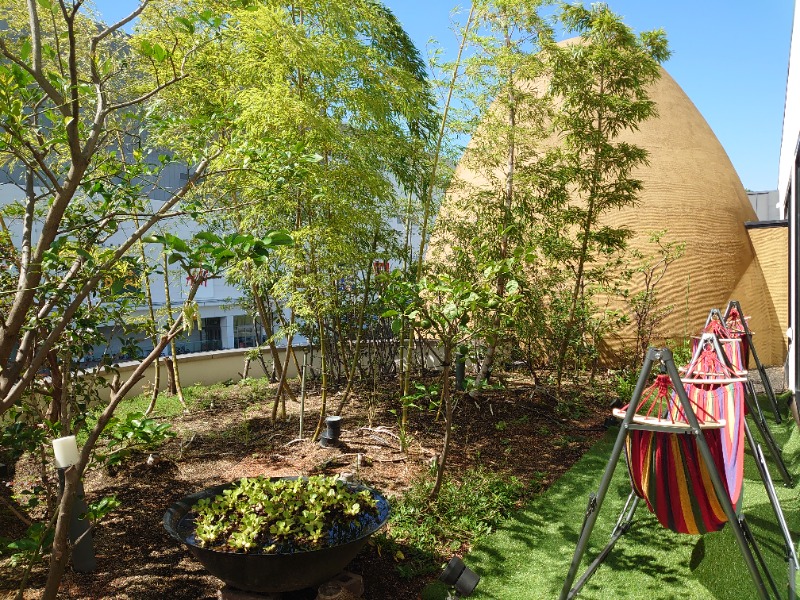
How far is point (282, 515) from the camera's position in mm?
2699

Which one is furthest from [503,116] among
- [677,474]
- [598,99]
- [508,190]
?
[677,474]

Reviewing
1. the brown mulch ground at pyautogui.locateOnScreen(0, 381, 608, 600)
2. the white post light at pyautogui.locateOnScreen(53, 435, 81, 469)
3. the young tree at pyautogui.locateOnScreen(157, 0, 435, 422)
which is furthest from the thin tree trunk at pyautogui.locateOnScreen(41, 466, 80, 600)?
the young tree at pyautogui.locateOnScreen(157, 0, 435, 422)

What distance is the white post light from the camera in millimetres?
2039

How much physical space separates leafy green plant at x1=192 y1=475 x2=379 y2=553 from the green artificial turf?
0.55 m

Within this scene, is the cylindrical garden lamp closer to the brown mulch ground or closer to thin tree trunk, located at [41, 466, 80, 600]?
the brown mulch ground

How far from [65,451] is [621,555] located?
2.72m

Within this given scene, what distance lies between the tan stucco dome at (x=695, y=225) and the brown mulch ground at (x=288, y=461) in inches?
108

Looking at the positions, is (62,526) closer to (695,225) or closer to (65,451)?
(65,451)

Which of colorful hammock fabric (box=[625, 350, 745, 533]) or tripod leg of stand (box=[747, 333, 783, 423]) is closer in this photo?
colorful hammock fabric (box=[625, 350, 745, 533])

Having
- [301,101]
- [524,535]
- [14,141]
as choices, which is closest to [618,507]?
[524,535]

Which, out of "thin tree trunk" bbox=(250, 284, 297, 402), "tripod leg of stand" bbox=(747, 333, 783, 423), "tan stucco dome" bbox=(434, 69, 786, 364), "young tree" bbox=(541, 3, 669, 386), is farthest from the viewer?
"tan stucco dome" bbox=(434, 69, 786, 364)

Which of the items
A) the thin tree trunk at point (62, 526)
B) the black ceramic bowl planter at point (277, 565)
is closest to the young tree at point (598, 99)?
the black ceramic bowl planter at point (277, 565)

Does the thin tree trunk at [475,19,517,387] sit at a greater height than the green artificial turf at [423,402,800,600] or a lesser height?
greater

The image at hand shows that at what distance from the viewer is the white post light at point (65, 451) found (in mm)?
2039
